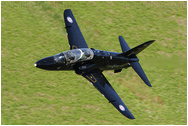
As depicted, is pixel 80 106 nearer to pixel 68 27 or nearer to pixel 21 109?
pixel 21 109

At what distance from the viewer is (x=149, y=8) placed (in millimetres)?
34969

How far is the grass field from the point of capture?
945 inches

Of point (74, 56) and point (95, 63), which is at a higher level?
point (74, 56)

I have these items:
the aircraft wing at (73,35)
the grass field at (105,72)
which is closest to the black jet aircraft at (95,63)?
the aircraft wing at (73,35)

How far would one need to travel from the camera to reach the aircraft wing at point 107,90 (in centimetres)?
2209

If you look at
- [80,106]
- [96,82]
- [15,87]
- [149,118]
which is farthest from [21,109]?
[149,118]

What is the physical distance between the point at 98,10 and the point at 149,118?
14.1 metres

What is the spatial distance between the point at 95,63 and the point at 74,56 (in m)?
1.82

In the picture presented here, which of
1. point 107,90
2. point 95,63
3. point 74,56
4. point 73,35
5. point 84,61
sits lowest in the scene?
point 107,90

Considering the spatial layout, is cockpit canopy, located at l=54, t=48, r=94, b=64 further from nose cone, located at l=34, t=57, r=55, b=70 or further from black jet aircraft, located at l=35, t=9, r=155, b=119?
nose cone, located at l=34, t=57, r=55, b=70

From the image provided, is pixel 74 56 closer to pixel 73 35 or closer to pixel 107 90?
pixel 73 35

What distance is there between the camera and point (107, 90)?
2312 centimetres

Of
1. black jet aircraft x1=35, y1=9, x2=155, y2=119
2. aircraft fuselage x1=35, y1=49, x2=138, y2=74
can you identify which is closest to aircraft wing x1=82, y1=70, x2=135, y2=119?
black jet aircraft x1=35, y1=9, x2=155, y2=119

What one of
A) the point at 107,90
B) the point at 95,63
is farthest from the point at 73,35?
the point at 107,90
